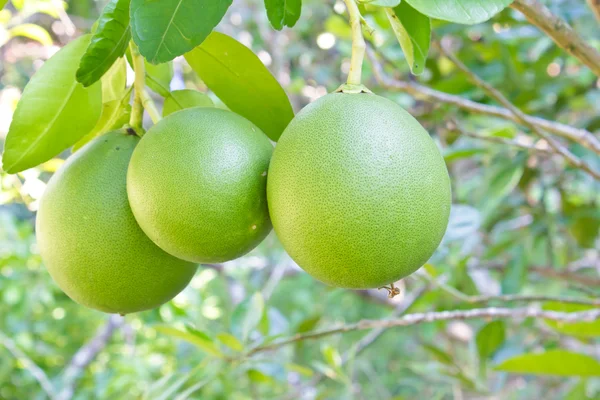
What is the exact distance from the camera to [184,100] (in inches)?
47.7

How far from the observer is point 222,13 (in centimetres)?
85

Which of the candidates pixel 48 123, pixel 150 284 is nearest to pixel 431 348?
pixel 150 284

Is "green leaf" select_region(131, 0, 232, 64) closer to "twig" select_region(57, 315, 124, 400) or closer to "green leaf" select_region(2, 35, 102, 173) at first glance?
"green leaf" select_region(2, 35, 102, 173)

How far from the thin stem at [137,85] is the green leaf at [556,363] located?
1083mm

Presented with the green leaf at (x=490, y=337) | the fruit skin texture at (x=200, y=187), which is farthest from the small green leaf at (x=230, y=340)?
the green leaf at (x=490, y=337)

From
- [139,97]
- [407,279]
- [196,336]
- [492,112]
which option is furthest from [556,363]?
[407,279]

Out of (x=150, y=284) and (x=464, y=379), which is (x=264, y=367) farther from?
(x=150, y=284)

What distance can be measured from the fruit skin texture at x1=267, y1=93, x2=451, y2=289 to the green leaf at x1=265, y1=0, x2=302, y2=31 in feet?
0.51

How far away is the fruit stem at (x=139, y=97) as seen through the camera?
109 centimetres

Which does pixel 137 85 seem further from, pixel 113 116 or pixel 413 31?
pixel 413 31

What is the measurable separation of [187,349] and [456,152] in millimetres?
1650

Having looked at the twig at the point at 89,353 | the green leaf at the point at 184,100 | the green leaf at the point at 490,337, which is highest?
the green leaf at the point at 184,100

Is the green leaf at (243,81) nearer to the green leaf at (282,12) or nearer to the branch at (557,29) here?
the green leaf at (282,12)

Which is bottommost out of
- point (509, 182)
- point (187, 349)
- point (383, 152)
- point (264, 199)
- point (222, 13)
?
point (187, 349)
